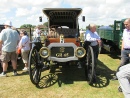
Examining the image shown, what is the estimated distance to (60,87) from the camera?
17.6 ft

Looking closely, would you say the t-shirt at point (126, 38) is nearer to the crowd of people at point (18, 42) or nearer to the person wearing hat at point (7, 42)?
the crowd of people at point (18, 42)

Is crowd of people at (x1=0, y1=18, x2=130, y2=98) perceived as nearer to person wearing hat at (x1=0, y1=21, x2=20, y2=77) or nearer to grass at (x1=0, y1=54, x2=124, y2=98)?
person wearing hat at (x1=0, y1=21, x2=20, y2=77)

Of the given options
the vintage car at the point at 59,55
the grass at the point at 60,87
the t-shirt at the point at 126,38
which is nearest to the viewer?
the grass at the point at 60,87

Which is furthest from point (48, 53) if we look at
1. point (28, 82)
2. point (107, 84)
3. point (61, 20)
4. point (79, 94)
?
point (61, 20)

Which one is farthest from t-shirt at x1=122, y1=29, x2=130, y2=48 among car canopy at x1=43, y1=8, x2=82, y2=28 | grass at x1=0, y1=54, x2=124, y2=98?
car canopy at x1=43, y1=8, x2=82, y2=28

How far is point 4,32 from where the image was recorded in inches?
251

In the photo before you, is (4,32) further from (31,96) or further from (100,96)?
(100,96)

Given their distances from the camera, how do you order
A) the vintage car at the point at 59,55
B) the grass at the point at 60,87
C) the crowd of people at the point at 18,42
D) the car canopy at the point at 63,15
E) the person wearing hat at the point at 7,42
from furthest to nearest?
1. the car canopy at the point at 63,15
2. the person wearing hat at the point at 7,42
3. the vintage car at the point at 59,55
4. the crowd of people at the point at 18,42
5. the grass at the point at 60,87

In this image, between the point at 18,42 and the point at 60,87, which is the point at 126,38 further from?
the point at 18,42

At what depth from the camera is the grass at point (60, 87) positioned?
15.8ft

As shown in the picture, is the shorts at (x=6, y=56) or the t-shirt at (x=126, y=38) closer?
the t-shirt at (x=126, y=38)

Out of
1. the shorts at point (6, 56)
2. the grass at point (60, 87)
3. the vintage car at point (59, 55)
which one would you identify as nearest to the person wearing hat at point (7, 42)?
the shorts at point (6, 56)

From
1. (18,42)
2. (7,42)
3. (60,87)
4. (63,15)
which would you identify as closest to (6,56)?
(7,42)

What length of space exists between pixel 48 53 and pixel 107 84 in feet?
6.12
